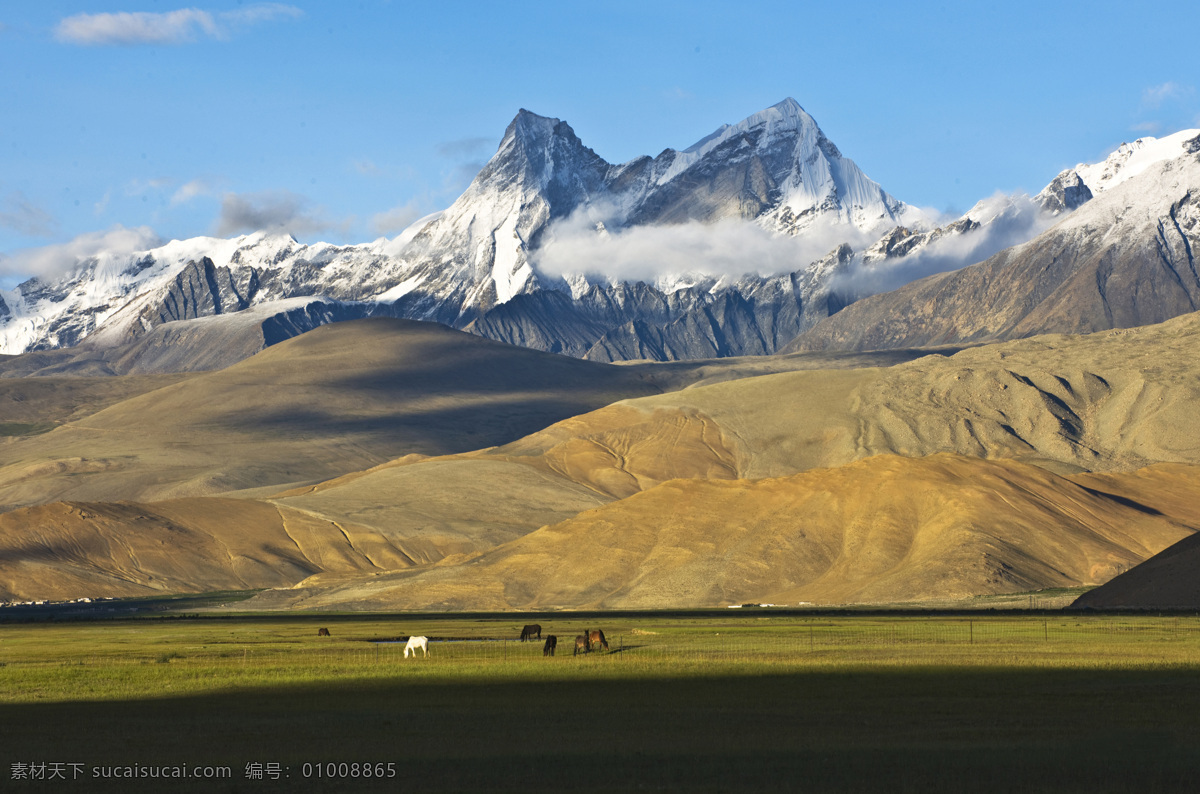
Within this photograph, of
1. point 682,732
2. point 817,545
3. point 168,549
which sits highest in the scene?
point 168,549

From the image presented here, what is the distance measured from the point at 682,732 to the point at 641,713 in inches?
166

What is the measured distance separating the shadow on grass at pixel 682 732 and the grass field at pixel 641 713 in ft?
0.34

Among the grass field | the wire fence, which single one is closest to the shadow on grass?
the grass field

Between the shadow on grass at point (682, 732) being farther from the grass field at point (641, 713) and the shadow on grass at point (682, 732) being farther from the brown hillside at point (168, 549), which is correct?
the brown hillside at point (168, 549)

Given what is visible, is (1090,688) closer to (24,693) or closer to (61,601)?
(24,693)

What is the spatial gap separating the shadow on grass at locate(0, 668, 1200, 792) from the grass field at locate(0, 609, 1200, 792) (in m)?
0.10

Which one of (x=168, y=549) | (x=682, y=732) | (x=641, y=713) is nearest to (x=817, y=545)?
(x=168, y=549)

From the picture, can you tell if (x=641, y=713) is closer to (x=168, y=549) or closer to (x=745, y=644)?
(x=745, y=644)

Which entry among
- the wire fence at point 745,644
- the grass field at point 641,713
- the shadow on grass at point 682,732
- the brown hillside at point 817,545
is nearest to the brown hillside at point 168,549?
the brown hillside at point 817,545

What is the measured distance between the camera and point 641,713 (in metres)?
38.1

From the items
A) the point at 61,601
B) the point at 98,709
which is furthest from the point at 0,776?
the point at 61,601

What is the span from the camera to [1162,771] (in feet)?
89.1

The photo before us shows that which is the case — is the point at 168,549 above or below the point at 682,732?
above

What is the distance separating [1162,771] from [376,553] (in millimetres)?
160808
